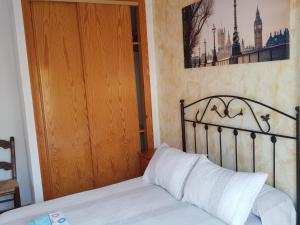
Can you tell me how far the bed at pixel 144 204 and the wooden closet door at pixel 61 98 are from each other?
725 mm

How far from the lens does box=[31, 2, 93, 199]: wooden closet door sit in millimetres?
2625

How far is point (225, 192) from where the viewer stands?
1643 millimetres

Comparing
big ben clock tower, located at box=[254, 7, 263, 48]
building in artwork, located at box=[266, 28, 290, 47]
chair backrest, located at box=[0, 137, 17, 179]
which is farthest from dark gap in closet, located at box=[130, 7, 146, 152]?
building in artwork, located at box=[266, 28, 290, 47]

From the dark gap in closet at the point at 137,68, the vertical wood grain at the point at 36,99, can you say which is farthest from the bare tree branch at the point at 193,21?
the vertical wood grain at the point at 36,99

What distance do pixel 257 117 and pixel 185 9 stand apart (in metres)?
1.15

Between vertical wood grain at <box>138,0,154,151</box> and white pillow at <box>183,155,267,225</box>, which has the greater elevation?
vertical wood grain at <box>138,0,154,151</box>

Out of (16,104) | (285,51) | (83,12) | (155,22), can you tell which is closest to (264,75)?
(285,51)

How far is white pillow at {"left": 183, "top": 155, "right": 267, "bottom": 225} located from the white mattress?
0.06 metres

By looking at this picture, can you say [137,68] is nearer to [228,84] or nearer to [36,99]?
[36,99]

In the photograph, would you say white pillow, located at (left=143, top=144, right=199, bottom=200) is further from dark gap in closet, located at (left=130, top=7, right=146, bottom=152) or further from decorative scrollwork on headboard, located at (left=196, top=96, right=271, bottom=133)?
dark gap in closet, located at (left=130, top=7, right=146, bottom=152)

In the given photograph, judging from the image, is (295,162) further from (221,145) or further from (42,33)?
(42,33)

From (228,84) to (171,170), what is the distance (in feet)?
2.43

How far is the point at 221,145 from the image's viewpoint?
2.22 metres

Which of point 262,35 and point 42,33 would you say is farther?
point 42,33
